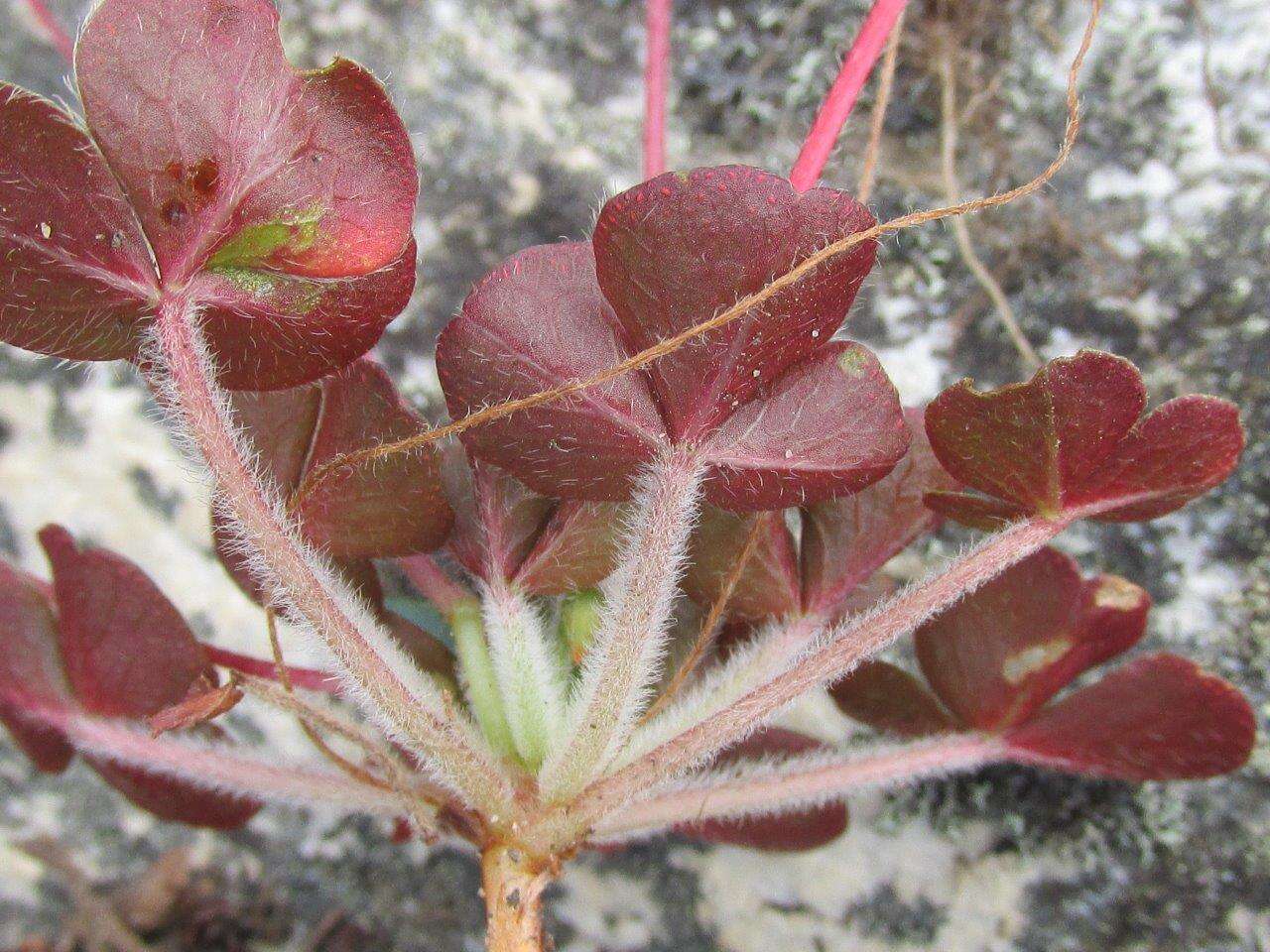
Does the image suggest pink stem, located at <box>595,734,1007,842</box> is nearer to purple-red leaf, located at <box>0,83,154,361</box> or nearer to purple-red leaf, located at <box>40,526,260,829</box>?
purple-red leaf, located at <box>40,526,260,829</box>

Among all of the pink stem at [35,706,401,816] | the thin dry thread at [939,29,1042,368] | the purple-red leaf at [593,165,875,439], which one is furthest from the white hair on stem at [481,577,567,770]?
the thin dry thread at [939,29,1042,368]

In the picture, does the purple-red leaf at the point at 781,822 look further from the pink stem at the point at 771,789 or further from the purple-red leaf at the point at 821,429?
the purple-red leaf at the point at 821,429

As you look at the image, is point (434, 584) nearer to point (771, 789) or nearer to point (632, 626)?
point (632, 626)

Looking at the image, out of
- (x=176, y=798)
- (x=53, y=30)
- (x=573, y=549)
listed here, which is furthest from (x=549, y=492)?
(x=53, y=30)

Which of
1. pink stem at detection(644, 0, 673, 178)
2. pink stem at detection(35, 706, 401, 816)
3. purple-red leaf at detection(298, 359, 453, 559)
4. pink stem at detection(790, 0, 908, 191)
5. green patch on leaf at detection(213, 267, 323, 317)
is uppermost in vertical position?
pink stem at detection(644, 0, 673, 178)

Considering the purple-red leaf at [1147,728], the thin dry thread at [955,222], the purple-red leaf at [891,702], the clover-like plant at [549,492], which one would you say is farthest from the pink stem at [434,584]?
the thin dry thread at [955,222]

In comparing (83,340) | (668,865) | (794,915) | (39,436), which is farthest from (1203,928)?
(39,436)

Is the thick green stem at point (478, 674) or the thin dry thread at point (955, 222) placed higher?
the thin dry thread at point (955, 222)
